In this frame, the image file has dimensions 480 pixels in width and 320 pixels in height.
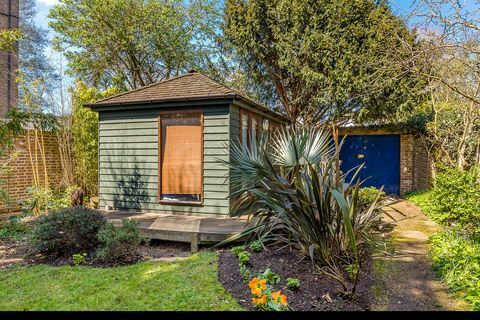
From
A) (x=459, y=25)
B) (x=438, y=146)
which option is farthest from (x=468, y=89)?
(x=459, y=25)

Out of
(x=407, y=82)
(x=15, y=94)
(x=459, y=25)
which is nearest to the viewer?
(x=459, y=25)

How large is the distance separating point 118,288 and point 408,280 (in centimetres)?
322

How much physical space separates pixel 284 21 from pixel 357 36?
231cm

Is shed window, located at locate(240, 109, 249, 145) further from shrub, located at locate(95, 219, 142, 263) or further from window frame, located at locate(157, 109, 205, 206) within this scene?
shrub, located at locate(95, 219, 142, 263)

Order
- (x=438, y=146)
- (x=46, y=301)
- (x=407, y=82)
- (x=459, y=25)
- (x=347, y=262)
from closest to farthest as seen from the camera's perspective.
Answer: (x=46, y=301)
(x=347, y=262)
(x=459, y=25)
(x=407, y=82)
(x=438, y=146)

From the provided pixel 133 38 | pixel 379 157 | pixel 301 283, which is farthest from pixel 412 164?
pixel 133 38

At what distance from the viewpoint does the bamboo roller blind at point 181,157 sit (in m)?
6.55

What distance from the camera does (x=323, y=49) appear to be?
9852 millimetres

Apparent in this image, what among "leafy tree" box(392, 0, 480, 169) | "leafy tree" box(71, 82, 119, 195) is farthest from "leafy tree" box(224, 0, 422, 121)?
"leafy tree" box(71, 82, 119, 195)

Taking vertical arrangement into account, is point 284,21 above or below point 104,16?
below

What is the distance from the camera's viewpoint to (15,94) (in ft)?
55.0

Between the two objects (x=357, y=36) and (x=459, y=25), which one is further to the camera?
(x=357, y=36)

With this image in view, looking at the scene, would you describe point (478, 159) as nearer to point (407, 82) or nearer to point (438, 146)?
point (438, 146)

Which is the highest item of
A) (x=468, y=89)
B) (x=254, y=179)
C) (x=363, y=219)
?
(x=468, y=89)
